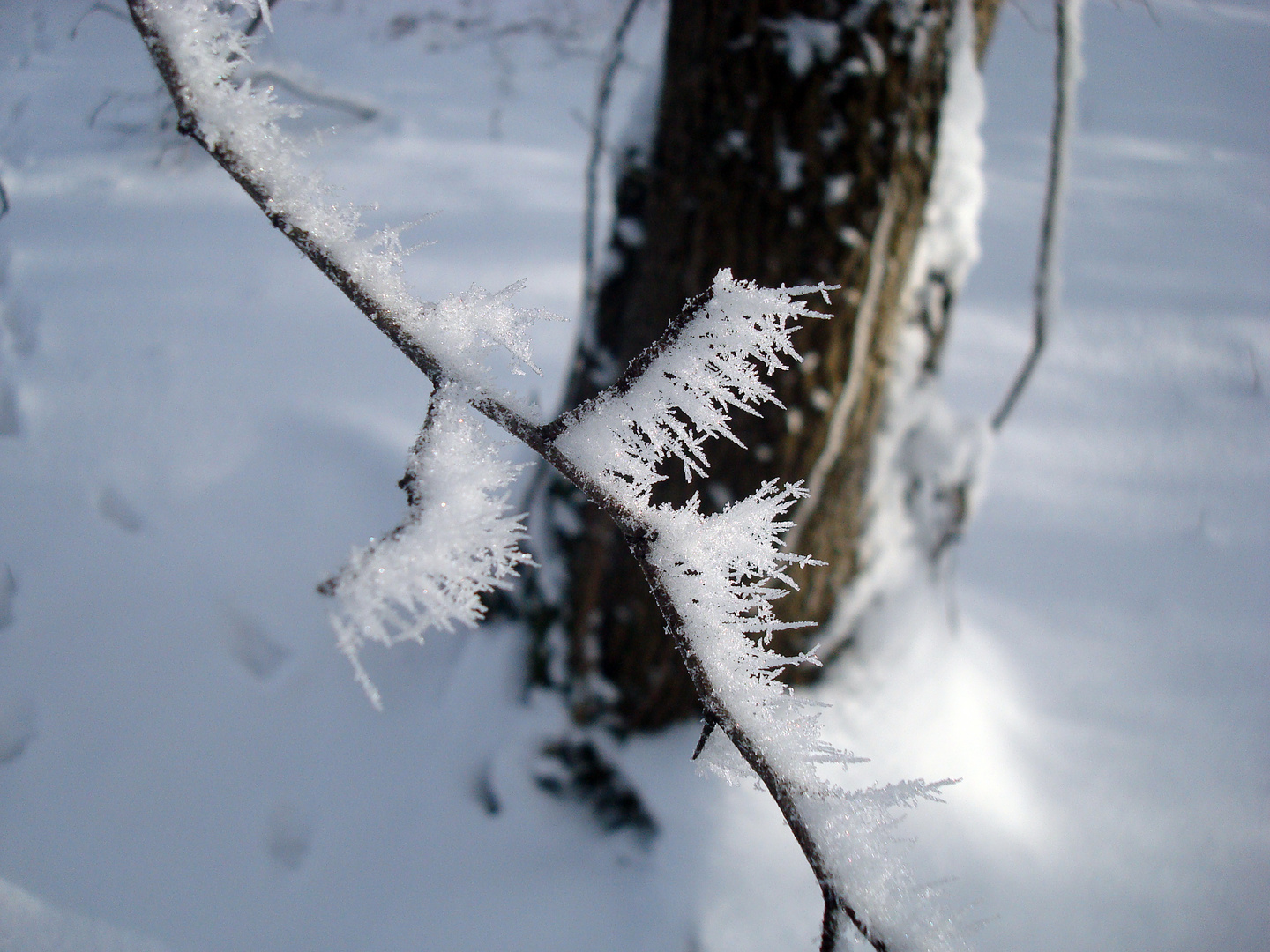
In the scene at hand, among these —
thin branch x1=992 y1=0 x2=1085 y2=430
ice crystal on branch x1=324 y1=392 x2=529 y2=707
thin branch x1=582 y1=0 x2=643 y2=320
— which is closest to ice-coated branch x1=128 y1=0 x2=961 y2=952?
ice crystal on branch x1=324 y1=392 x2=529 y2=707

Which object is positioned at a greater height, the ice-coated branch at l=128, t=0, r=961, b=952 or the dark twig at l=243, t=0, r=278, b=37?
the dark twig at l=243, t=0, r=278, b=37

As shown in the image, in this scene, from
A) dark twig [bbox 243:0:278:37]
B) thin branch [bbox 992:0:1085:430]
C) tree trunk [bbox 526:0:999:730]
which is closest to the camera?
dark twig [bbox 243:0:278:37]

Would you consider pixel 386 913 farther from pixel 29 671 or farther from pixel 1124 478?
pixel 1124 478

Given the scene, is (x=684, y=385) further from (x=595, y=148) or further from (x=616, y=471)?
(x=595, y=148)

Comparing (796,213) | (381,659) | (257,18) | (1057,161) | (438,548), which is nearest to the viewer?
(438,548)

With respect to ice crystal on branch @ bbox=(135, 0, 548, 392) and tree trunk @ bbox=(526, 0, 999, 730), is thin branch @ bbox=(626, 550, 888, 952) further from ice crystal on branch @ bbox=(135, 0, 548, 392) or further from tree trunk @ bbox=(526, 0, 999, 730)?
tree trunk @ bbox=(526, 0, 999, 730)

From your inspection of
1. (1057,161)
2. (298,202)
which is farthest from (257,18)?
(1057,161)

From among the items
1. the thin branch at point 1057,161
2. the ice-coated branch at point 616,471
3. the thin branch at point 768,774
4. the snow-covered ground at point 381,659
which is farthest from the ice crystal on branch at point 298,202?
the thin branch at point 1057,161

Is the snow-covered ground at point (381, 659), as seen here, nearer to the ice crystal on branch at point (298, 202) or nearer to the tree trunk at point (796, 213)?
the tree trunk at point (796, 213)
